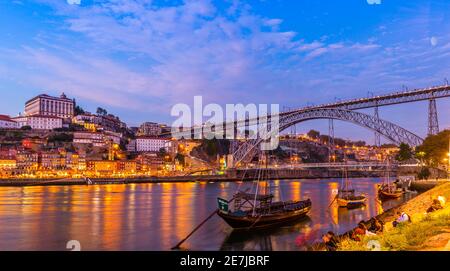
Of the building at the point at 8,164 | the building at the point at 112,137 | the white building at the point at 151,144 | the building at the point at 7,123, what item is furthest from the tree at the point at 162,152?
the building at the point at 7,123

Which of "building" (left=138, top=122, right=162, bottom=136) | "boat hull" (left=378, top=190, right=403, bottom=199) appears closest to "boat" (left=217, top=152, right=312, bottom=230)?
"boat hull" (left=378, top=190, right=403, bottom=199)

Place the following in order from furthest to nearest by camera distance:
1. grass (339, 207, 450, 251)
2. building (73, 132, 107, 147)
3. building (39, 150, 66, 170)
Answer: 1. building (73, 132, 107, 147)
2. building (39, 150, 66, 170)
3. grass (339, 207, 450, 251)

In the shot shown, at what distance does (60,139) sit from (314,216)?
228 feet

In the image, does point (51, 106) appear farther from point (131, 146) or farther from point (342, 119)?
point (342, 119)

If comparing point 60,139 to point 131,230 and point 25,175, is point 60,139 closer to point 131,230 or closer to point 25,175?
point 25,175

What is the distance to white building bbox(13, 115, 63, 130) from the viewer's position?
286ft

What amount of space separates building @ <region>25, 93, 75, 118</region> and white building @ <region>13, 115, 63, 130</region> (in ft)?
10.6

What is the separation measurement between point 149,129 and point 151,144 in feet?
61.5

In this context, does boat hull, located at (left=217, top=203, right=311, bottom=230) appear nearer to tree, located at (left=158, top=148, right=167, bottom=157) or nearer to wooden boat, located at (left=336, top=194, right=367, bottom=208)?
wooden boat, located at (left=336, top=194, right=367, bottom=208)

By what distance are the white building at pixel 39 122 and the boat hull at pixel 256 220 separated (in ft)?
261

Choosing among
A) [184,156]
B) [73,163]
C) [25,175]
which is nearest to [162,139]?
[184,156]

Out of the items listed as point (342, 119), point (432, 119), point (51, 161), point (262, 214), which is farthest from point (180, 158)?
point (262, 214)

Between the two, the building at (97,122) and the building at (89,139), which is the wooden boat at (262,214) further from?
the building at (97,122)
